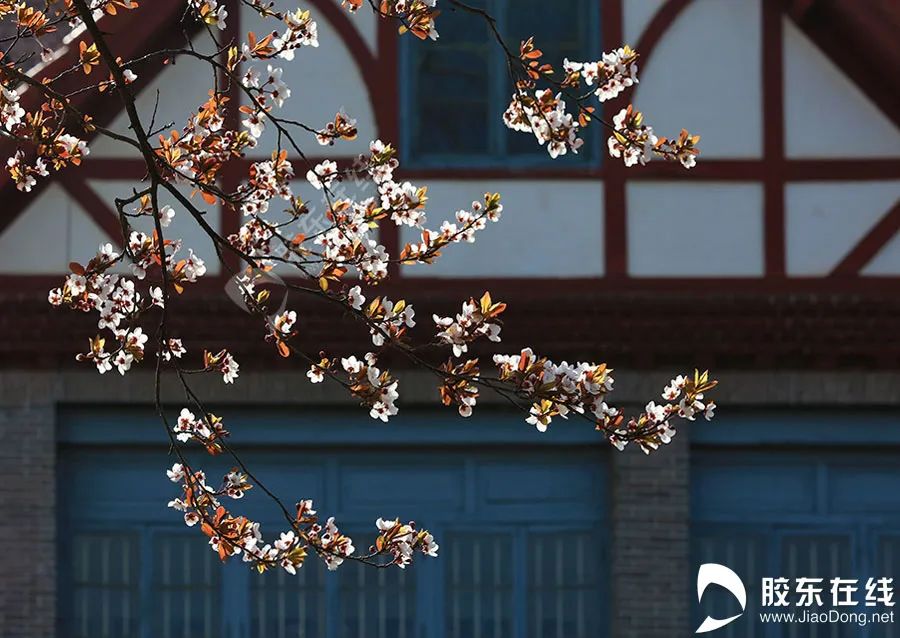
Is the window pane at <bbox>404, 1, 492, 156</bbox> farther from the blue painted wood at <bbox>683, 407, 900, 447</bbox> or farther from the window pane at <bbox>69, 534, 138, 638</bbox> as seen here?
the window pane at <bbox>69, 534, 138, 638</bbox>

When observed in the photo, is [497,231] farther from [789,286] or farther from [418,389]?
[789,286]

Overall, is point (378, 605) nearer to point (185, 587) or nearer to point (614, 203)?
point (185, 587)

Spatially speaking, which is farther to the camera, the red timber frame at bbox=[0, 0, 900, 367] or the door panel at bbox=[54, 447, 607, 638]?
the door panel at bbox=[54, 447, 607, 638]

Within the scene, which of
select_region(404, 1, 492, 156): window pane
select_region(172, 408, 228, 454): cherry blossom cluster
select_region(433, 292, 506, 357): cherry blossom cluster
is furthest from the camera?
select_region(404, 1, 492, 156): window pane

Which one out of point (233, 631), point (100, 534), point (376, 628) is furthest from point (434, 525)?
point (100, 534)

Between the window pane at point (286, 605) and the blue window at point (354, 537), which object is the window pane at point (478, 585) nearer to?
the blue window at point (354, 537)

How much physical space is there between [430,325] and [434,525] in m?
1.36

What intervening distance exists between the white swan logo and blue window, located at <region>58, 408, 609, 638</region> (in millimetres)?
613

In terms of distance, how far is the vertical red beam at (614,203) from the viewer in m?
10.4

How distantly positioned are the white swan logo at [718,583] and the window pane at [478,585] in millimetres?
1223

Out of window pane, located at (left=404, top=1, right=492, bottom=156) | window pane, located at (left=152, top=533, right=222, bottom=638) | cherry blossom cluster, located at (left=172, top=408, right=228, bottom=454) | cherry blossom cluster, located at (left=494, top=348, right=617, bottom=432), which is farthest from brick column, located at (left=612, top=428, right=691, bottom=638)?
cherry blossom cluster, located at (left=494, top=348, right=617, bottom=432)

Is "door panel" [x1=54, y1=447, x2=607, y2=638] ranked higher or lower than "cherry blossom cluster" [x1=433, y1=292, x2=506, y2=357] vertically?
lower

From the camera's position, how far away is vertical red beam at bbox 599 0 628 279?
10.4 meters

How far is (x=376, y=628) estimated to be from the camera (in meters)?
10.7
